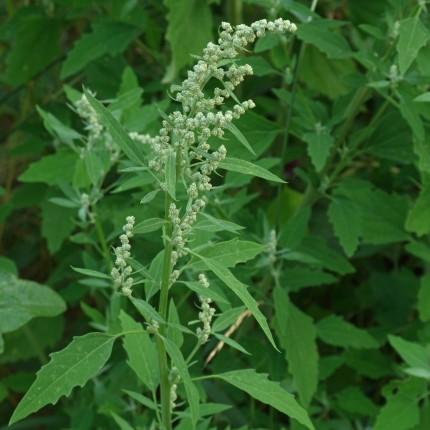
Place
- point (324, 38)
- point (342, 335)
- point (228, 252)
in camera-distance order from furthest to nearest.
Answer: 1. point (342, 335)
2. point (324, 38)
3. point (228, 252)

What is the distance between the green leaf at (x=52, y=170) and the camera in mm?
2016

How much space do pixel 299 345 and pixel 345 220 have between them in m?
0.30

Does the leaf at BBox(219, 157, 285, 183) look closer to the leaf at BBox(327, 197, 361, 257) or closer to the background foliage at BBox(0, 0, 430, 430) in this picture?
the background foliage at BBox(0, 0, 430, 430)

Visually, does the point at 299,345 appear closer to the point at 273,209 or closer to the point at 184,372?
the point at 273,209

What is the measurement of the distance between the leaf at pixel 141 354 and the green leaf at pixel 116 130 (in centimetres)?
39

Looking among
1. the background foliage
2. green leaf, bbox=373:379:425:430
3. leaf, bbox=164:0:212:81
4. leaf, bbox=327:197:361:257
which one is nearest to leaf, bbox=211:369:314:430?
the background foliage

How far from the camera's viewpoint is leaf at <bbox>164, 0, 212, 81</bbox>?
6.99 feet

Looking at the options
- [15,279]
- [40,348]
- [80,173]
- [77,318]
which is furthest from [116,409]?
[77,318]

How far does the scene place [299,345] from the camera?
1.96m

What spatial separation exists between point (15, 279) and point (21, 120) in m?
1.12

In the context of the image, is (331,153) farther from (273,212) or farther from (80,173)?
(80,173)

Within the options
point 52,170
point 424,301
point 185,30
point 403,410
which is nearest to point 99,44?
point 185,30

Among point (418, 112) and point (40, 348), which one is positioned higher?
point (418, 112)

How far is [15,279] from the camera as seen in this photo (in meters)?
1.84
